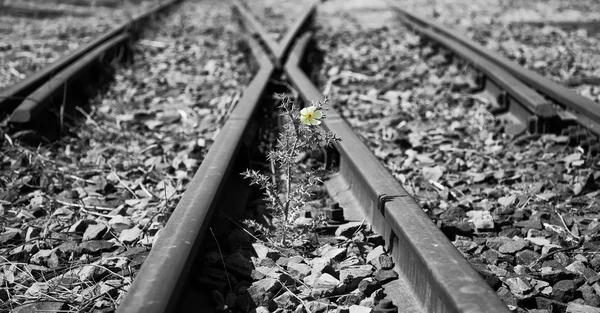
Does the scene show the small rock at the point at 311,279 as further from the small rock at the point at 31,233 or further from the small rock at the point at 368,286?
the small rock at the point at 31,233

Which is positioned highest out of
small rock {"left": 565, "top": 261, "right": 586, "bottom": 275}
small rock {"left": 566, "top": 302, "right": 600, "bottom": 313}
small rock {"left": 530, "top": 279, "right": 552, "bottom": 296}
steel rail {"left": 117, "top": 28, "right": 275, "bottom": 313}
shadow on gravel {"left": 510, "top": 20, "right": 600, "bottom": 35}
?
steel rail {"left": 117, "top": 28, "right": 275, "bottom": 313}

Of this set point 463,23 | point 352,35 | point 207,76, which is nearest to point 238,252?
point 207,76

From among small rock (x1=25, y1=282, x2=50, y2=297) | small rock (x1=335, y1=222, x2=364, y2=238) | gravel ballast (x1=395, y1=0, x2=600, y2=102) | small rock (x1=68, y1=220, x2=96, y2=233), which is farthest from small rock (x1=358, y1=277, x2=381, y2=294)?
gravel ballast (x1=395, y1=0, x2=600, y2=102)

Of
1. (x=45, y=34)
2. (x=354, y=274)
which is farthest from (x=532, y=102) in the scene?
(x=45, y=34)

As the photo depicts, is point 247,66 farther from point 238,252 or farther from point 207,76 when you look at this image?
point 238,252

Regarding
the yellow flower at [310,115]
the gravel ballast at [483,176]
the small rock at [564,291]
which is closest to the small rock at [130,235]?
the yellow flower at [310,115]

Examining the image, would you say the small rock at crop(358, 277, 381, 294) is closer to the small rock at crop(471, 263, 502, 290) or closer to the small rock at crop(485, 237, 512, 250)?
the small rock at crop(471, 263, 502, 290)
